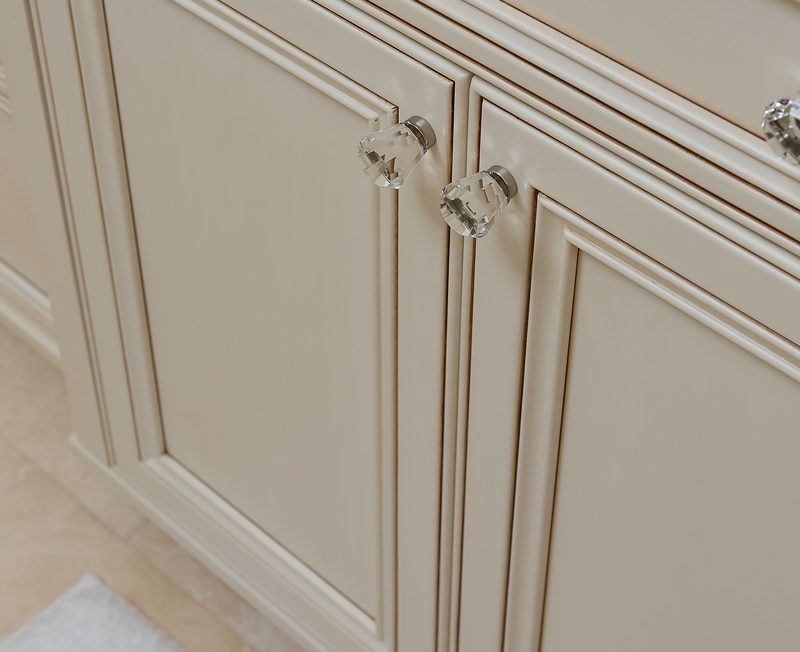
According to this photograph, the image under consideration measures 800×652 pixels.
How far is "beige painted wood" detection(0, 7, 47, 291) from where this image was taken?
3.31 ft

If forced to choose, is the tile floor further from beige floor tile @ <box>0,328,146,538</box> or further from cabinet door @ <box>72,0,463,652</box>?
cabinet door @ <box>72,0,463,652</box>


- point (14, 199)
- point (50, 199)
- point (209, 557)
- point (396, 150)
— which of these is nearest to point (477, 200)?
point (396, 150)

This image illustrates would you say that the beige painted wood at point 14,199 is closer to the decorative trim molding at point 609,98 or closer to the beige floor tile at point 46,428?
the beige floor tile at point 46,428

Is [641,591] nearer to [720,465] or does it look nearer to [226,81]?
[720,465]

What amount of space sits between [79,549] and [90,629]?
0.11 metres

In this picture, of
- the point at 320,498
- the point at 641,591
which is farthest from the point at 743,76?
the point at 320,498

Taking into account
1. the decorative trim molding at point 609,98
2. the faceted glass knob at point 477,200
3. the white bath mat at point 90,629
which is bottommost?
the white bath mat at point 90,629

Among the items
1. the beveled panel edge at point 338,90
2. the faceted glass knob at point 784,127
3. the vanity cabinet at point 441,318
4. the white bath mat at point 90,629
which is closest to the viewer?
the faceted glass knob at point 784,127

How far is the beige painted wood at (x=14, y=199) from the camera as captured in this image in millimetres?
1010

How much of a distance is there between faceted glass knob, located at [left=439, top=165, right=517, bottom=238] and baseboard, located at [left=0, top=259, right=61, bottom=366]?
2.69ft

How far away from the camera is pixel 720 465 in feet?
1.98

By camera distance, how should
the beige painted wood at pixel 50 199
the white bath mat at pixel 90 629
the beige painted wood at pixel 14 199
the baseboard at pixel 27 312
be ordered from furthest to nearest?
the baseboard at pixel 27 312 → the white bath mat at pixel 90 629 → the beige painted wood at pixel 14 199 → the beige painted wood at pixel 50 199

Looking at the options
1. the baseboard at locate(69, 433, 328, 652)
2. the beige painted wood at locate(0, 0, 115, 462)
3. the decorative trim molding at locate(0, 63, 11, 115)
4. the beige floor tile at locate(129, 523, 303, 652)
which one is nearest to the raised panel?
the baseboard at locate(69, 433, 328, 652)

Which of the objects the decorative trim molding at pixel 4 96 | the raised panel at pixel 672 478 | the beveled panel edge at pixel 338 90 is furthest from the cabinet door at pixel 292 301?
the decorative trim molding at pixel 4 96
